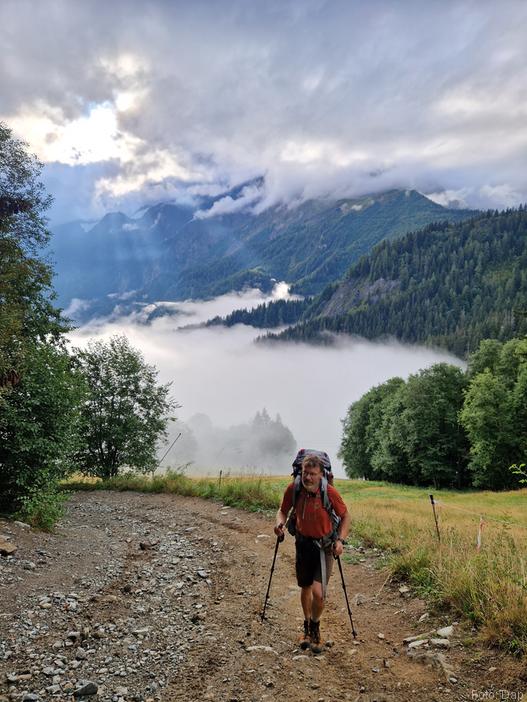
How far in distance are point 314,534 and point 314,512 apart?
0.33m

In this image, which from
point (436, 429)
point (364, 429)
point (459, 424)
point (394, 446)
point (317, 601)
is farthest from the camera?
point (364, 429)

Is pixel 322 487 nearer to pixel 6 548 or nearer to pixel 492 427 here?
pixel 6 548

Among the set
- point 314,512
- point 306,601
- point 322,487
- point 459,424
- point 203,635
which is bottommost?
point 203,635

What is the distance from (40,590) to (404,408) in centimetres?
6279

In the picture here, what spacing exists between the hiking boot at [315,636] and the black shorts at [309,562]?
1.88 ft

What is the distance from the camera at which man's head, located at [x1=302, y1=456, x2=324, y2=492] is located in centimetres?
721

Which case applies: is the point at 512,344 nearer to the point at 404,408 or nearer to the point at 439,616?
the point at 404,408

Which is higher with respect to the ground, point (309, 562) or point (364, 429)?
point (364, 429)

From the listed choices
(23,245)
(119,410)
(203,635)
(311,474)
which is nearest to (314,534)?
(311,474)

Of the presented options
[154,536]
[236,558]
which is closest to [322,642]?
[236,558]

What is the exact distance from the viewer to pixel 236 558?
1186cm

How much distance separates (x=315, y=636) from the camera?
6945mm

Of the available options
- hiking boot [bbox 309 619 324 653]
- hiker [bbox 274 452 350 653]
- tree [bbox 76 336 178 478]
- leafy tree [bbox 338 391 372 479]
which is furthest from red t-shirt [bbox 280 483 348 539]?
leafy tree [bbox 338 391 372 479]

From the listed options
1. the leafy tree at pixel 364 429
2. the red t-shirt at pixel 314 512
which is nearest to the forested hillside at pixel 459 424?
the leafy tree at pixel 364 429
